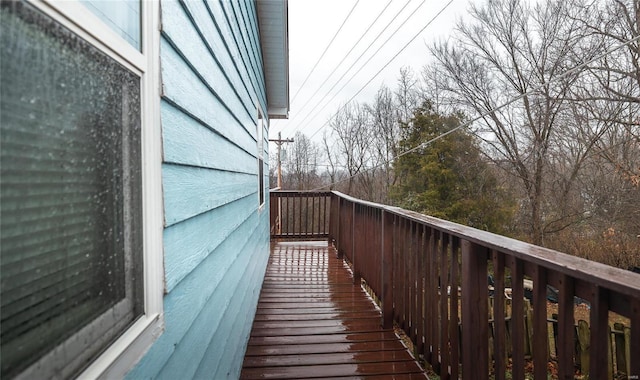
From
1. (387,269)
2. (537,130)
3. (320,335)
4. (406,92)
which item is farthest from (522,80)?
(320,335)

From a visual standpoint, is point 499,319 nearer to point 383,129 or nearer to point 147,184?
point 147,184

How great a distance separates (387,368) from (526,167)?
491 inches

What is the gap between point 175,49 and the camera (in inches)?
43.6

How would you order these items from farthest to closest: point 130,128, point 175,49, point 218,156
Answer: point 218,156
point 175,49
point 130,128

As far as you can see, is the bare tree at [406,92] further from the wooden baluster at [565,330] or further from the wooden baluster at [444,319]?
the wooden baluster at [565,330]

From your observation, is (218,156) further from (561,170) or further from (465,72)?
(465,72)

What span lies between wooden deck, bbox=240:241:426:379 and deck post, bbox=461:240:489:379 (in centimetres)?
76

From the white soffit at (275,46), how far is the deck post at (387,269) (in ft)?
9.25

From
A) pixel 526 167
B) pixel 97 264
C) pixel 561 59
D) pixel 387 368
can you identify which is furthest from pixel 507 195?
→ pixel 97 264

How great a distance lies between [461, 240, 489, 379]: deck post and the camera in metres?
1.59

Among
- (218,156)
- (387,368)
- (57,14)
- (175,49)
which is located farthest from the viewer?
(387,368)

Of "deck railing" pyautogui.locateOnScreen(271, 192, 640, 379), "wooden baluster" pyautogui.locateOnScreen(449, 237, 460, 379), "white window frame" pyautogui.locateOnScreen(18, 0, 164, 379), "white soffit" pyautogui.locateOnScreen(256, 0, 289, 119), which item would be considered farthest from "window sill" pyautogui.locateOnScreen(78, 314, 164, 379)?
"white soffit" pyautogui.locateOnScreen(256, 0, 289, 119)

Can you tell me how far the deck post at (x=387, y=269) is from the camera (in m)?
2.91

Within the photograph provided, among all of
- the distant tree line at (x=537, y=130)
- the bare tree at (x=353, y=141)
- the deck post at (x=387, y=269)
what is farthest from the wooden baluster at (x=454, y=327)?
the bare tree at (x=353, y=141)
